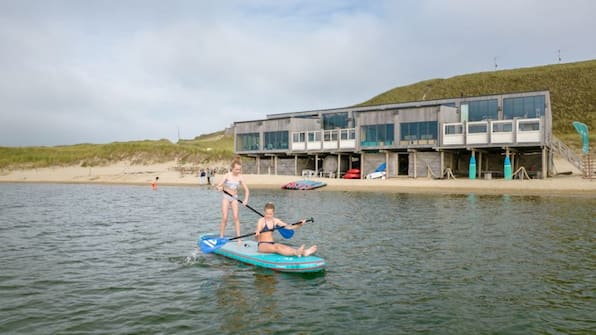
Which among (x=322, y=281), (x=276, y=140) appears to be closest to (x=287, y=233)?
(x=322, y=281)

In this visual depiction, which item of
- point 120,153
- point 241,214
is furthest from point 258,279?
point 120,153

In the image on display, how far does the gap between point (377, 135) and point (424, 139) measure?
16.3ft

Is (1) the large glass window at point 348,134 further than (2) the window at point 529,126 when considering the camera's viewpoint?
Yes

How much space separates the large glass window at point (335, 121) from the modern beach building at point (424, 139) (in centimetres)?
12

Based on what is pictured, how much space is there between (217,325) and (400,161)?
4448cm

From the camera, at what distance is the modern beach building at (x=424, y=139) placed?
42.9m

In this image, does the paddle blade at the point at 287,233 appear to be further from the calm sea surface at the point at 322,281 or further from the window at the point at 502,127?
the window at the point at 502,127

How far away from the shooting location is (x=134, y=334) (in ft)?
25.8

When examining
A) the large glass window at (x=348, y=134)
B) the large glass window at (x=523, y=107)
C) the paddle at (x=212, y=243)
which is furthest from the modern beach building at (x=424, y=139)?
the paddle at (x=212, y=243)

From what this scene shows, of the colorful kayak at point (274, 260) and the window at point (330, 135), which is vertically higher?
the window at point (330, 135)

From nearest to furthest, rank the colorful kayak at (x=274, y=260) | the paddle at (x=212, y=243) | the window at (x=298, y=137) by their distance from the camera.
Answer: the colorful kayak at (x=274, y=260) → the paddle at (x=212, y=243) → the window at (x=298, y=137)

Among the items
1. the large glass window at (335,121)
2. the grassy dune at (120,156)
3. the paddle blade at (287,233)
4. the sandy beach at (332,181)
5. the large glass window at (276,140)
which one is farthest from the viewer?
the grassy dune at (120,156)

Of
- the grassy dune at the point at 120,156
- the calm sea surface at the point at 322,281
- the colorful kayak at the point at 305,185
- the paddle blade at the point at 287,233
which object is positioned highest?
the grassy dune at the point at 120,156

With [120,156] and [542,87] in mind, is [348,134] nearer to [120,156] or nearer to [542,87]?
[120,156]
